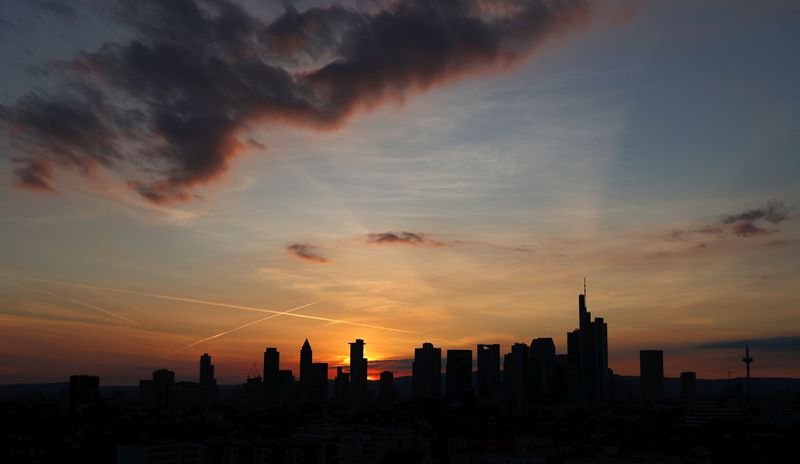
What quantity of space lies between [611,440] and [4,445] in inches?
4376

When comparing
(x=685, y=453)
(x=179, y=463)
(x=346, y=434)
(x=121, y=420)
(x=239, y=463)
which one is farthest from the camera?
(x=121, y=420)

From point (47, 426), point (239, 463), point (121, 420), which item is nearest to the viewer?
point (239, 463)

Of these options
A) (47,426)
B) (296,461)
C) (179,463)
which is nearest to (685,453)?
(296,461)

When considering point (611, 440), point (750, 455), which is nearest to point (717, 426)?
point (611, 440)

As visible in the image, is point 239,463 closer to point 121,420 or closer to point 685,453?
point 685,453

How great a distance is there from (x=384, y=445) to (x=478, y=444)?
17.1 meters

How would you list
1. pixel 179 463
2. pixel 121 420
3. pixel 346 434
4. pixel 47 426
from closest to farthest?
pixel 179 463 < pixel 346 434 < pixel 47 426 < pixel 121 420

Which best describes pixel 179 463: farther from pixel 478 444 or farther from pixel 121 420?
pixel 121 420

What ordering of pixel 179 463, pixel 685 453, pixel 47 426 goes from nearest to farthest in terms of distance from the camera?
pixel 179 463 → pixel 685 453 → pixel 47 426

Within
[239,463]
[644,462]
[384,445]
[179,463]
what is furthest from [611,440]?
[179,463]

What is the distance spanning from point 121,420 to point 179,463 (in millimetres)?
90917

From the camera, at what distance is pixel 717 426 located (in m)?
190

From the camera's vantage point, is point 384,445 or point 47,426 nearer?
point 384,445

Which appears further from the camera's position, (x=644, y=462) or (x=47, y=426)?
(x=47, y=426)
